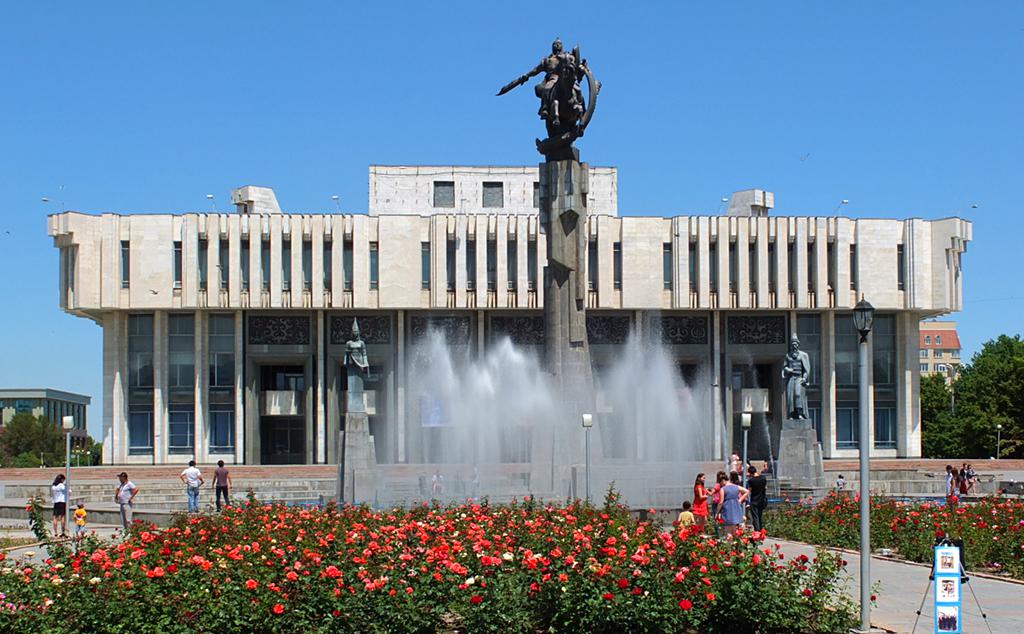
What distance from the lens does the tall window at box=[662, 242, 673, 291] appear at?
6056 cm

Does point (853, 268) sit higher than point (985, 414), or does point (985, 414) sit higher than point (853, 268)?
point (853, 268)

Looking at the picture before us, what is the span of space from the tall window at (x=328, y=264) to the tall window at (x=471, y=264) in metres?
6.38

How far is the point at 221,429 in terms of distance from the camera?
194 ft

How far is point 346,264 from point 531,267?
8.81 meters

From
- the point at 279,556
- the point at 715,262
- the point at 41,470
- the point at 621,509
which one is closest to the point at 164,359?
the point at 41,470

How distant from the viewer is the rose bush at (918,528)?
1853 cm

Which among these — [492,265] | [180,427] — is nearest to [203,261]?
[180,427]

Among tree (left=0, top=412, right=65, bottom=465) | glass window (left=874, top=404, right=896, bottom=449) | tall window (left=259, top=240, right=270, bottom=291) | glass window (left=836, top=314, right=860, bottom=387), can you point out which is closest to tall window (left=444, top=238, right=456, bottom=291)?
tall window (left=259, top=240, right=270, bottom=291)

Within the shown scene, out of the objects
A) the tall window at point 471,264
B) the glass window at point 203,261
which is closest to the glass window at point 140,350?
the glass window at point 203,261

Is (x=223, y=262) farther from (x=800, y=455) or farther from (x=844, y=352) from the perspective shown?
(x=800, y=455)

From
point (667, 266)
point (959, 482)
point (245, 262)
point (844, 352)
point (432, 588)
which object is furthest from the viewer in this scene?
point (844, 352)

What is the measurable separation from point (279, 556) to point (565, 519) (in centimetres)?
411

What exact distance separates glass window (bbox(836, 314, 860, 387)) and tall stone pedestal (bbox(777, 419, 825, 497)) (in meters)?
26.0

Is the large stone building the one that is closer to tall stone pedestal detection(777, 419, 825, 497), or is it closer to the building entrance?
the building entrance
